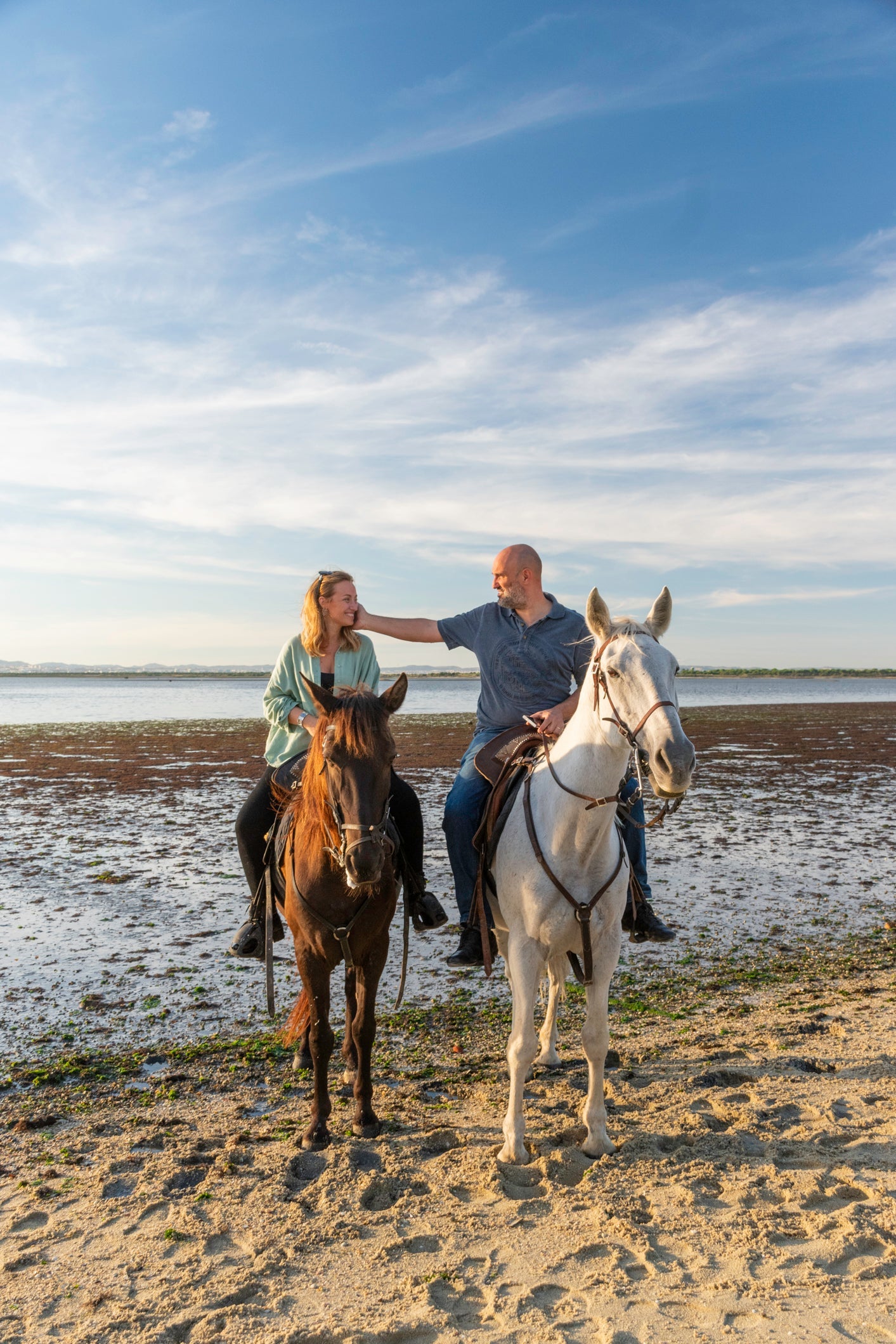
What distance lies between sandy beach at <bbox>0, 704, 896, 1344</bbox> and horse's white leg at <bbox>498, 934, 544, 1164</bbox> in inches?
4.7

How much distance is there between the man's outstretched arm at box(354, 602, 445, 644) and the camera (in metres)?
5.36

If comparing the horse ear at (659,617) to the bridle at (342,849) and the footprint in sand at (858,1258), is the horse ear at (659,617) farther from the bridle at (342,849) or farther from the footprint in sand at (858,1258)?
the footprint in sand at (858,1258)

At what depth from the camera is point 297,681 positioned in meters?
5.11

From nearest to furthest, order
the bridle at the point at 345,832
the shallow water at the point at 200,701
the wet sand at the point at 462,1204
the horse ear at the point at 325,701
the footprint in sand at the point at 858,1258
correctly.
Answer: the wet sand at the point at 462,1204 → the footprint in sand at the point at 858,1258 → the bridle at the point at 345,832 → the horse ear at the point at 325,701 → the shallow water at the point at 200,701

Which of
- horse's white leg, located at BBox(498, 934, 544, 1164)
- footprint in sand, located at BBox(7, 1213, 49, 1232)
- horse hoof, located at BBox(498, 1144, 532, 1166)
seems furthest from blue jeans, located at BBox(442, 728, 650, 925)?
footprint in sand, located at BBox(7, 1213, 49, 1232)

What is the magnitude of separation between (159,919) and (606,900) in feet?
20.9

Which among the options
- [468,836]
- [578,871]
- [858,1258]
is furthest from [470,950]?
[858,1258]

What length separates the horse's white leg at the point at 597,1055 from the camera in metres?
4.16

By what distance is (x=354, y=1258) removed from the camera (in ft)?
11.1

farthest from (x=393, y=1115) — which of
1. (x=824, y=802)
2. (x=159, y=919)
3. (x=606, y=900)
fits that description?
(x=824, y=802)

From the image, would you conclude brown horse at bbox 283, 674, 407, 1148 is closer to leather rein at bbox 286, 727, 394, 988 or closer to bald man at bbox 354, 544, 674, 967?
leather rein at bbox 286, 727, 394, 988

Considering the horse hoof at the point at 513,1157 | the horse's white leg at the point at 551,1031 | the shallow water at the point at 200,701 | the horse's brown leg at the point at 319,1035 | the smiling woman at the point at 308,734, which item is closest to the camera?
the horse hoof at the point at 513,1157

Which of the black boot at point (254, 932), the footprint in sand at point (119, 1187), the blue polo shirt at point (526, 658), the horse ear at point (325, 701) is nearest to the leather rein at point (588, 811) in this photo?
the blue polo shirt at point (526, 658)

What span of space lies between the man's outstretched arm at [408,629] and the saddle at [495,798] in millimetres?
1063
